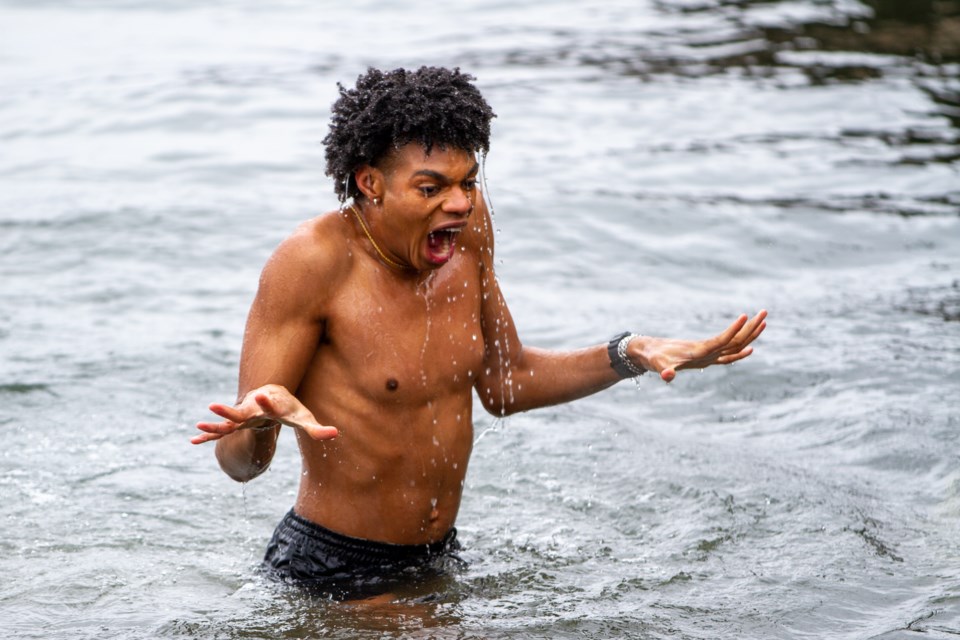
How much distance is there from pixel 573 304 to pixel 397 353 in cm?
483

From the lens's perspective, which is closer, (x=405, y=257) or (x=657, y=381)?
(x=405, y=257)

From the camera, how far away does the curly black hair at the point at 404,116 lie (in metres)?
4.60

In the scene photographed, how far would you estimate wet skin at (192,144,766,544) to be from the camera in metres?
4.66

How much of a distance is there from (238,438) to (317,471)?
0.45 metres

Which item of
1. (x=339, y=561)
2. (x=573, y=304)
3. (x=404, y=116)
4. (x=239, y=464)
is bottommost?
(x=573, y=304)

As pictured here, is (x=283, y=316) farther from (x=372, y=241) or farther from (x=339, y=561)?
(x=339, y=561)

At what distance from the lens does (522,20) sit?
1842 centimetres

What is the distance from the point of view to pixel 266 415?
4242 millimetres

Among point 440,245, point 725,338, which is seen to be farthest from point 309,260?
point 725,338

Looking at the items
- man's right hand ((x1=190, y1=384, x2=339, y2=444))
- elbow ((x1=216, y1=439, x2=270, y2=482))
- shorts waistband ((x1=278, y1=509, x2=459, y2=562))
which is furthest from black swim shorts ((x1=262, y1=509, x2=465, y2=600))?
man's right hand ((x1=190, y1=384, x2=339, y2=444))

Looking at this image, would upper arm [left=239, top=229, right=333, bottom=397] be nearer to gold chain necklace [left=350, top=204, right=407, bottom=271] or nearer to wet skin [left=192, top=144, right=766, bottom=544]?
wet skin [left=192, top=144, right=766, bottom=544]

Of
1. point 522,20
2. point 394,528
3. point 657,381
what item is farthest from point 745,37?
point 394,528

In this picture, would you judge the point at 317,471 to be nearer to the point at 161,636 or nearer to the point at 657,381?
the point at 161,636

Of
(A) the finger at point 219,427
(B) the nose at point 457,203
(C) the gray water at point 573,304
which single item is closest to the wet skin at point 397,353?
(B) the nose at point 457,203
